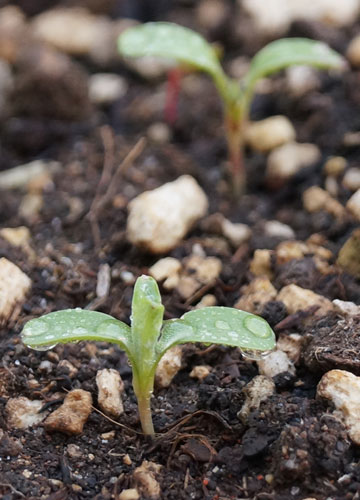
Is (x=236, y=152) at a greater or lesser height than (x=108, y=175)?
greater

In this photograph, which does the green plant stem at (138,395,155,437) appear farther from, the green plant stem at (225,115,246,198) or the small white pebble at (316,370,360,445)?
the green plant stem at (225,115,246,198)

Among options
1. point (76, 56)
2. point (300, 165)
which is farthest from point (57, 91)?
point (300, 165)

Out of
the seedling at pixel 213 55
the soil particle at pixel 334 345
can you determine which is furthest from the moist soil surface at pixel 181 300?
the seedling at pixel 213 55

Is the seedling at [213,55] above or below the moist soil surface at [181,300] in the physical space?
above

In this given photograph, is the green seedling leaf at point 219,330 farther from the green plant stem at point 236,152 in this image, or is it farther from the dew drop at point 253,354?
the green plant stem at point 236,152

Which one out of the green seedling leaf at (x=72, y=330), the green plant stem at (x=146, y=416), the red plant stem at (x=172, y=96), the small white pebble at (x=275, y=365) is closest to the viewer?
the green seedling leaf at (x=72, y=330)

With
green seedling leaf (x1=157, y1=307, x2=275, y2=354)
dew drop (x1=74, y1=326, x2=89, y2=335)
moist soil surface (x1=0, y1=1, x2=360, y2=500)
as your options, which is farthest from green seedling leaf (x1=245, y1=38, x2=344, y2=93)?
dew drop (x1=74, y1=326, x2=89, y2=335)

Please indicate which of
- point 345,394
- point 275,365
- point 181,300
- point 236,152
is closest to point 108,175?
point 236,152

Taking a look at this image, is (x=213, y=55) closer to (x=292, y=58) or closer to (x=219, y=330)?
(x=292, y=58)
